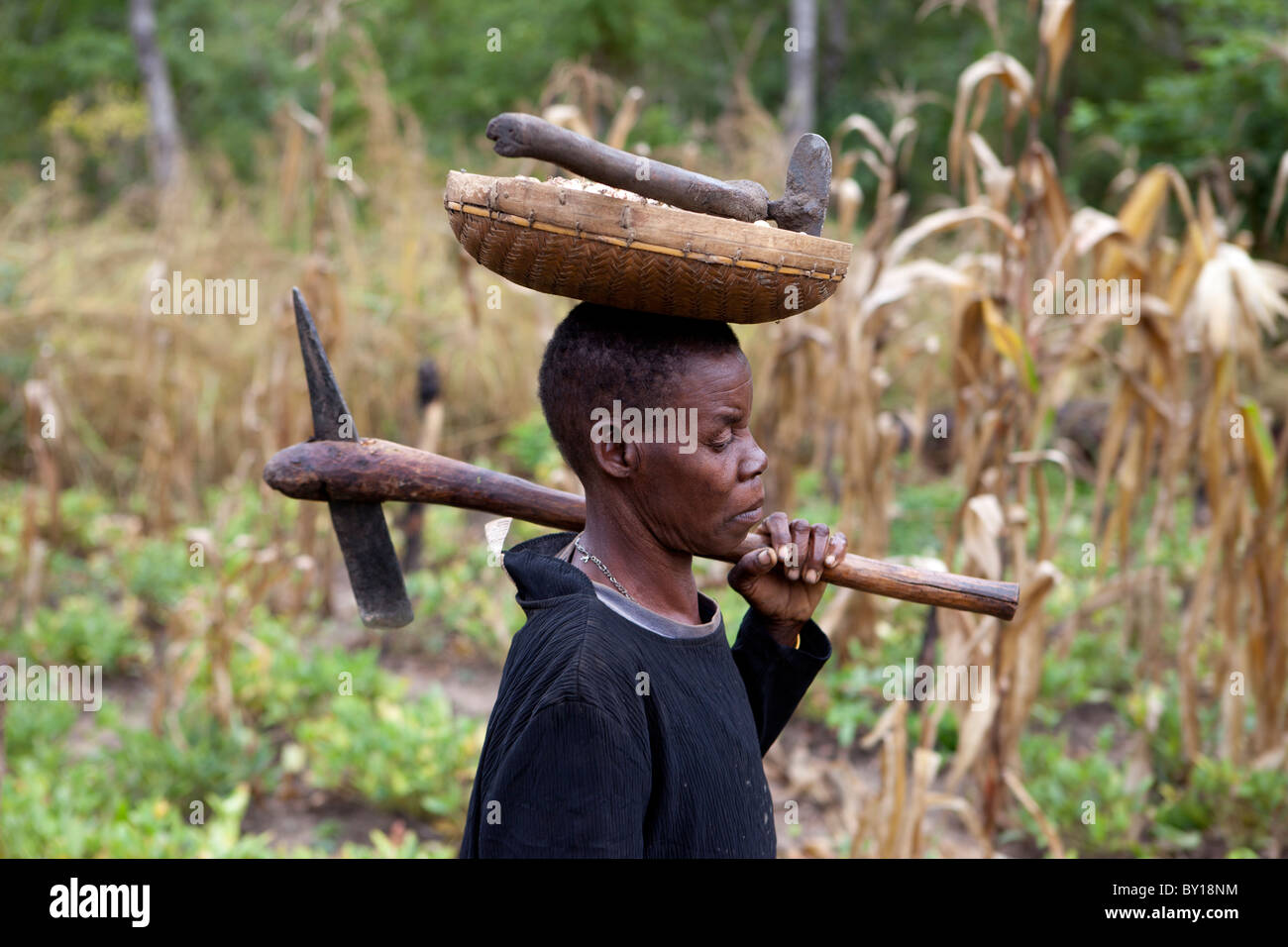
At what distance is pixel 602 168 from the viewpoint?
1.41 meters

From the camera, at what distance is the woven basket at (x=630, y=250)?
4.38 ft

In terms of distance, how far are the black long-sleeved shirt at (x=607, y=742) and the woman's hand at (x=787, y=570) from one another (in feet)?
0.27

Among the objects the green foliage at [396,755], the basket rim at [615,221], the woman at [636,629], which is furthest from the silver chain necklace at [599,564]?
the green foliage at [396,755]

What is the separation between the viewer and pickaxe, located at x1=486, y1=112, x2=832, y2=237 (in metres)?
1.35

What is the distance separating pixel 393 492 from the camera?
187cm

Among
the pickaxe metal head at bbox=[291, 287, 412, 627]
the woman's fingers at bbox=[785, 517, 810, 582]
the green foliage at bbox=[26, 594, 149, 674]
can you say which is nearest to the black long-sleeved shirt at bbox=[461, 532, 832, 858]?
the woman's fingers at bbox=[785, 517, 810, 582]

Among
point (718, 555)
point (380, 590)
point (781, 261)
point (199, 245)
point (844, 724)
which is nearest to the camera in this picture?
point (781, 261)

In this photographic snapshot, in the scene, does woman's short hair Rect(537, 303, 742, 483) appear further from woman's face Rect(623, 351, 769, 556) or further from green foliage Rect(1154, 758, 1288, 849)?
green foliage Rect(1154, 758, 1288, 849)

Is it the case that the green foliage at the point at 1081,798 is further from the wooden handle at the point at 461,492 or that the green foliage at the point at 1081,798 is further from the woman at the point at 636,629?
the woman at the point at 636,629

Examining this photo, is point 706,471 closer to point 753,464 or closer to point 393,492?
point 753,464

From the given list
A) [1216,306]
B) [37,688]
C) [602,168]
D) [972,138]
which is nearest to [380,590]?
[602,168]

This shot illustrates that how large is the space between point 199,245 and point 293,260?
2.64 feet

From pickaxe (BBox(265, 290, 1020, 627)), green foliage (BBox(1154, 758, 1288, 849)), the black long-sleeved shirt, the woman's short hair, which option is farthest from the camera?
green foliage (BBox(1154, 758, 1288, 849))

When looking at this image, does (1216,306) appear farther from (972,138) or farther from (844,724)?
(844,724)
